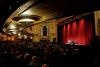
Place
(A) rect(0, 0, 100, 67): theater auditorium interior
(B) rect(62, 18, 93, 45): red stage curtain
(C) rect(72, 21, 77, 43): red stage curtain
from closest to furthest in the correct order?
(A) rect(0, 0, 100, 67): theater auditorium interior → (B) rect(62, 18, 93, 45): red stage curtain → (C) rect(72, 21, 77, 43): red stage curtain

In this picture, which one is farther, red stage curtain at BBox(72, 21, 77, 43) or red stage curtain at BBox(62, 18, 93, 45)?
red stage curtain at BBox(72, 21, 77, 43)

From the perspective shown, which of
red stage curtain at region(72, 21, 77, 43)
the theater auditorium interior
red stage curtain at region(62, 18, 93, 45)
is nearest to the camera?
the theater auditorium interior

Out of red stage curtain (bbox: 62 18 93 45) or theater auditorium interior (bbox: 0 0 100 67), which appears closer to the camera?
theater auditorium interior (bbox: 0 0 100 67)

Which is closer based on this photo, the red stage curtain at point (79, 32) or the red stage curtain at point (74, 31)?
the red stage curtain at point (79, 32)

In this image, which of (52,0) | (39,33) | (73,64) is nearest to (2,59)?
(52,0)

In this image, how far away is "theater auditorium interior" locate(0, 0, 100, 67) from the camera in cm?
512

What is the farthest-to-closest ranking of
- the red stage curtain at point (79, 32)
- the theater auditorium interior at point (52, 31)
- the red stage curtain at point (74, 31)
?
the red stage curtain at point (74, 31) < the red stage curtain at point (79, 32) < the theater auditorium interior at point (52, 31)

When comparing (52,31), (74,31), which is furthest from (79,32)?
(52,31)

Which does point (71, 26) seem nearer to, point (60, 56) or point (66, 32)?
point (66, 32)

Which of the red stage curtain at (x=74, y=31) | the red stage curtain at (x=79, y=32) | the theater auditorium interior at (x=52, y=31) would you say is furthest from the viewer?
the red stage curtain at (x=74, y=31)

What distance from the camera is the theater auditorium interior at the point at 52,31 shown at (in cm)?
512

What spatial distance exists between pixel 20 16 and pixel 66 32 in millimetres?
12450

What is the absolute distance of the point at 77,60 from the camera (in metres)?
5.72

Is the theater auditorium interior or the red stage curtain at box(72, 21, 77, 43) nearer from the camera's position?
the theater auditorium interior
